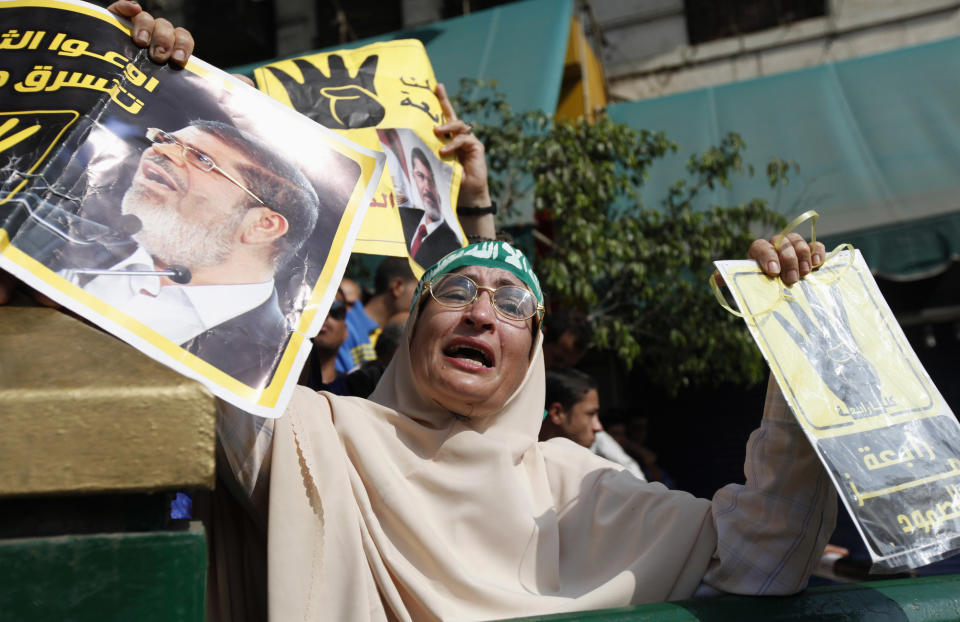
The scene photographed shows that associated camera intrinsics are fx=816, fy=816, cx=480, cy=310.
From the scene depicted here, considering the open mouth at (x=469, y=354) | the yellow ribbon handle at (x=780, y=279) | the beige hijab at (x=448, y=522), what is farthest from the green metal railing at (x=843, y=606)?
the open mouth at (x=469, y=354)

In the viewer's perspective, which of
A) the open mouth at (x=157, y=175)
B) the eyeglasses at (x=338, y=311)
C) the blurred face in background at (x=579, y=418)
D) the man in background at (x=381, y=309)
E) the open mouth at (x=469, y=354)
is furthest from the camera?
the blurred face in background at (x=579, y=418)

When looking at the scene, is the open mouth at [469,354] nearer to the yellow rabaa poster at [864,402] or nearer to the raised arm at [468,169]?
the yellow rabaa poster at [864,402]

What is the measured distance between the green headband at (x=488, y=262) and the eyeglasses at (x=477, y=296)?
0.23 ft

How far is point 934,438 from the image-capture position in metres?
1.57

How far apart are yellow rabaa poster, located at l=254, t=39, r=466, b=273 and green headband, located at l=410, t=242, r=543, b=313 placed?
5.3 inches

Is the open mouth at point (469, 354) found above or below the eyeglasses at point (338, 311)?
below

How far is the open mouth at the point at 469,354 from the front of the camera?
6.98 ft

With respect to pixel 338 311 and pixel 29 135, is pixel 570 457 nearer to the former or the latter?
pixel 29 135

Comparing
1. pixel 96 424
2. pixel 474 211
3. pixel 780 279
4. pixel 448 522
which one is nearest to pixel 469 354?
pixel 448 522

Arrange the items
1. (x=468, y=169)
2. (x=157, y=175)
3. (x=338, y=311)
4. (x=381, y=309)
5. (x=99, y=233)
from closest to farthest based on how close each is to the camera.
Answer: (x=99, y=233) < (x=157, y=175) < (x=468, y=169) < (x=338, y=311) < (x=381, y=309)

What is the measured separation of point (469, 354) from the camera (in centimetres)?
216

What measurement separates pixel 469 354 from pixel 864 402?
3.20 feet

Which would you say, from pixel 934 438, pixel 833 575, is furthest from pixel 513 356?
pixel 833 575

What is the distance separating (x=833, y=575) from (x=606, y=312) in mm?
3909
